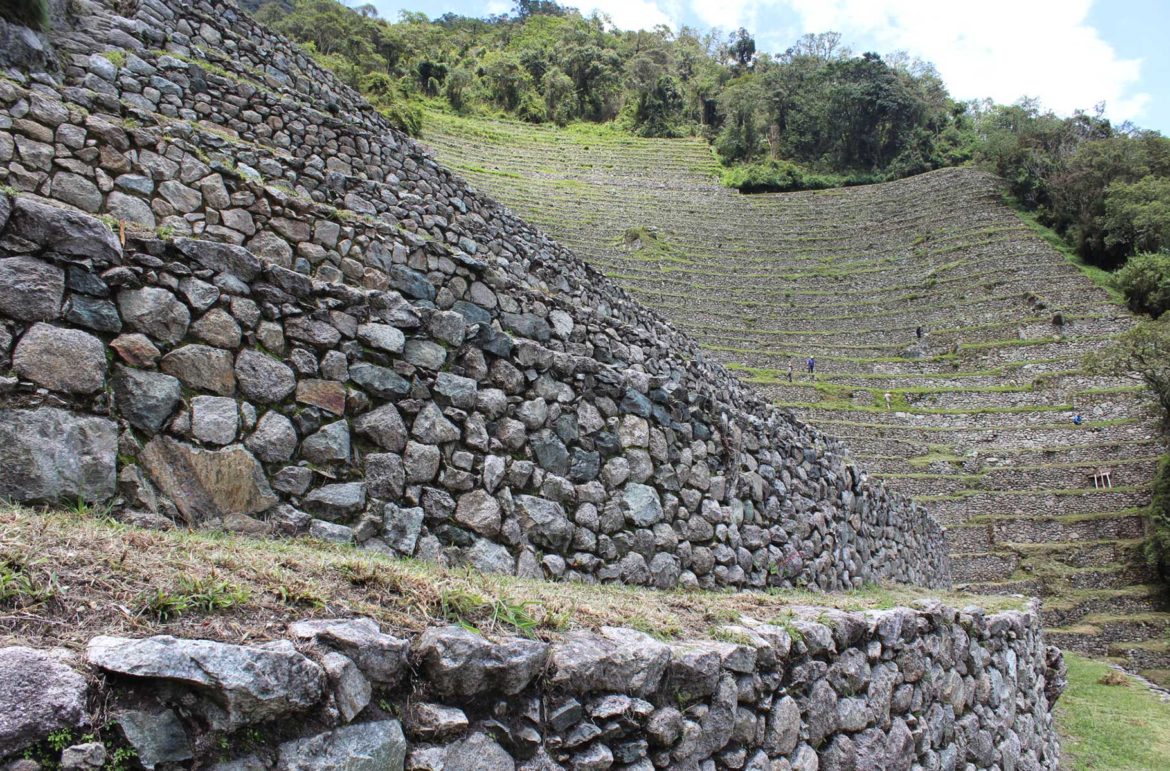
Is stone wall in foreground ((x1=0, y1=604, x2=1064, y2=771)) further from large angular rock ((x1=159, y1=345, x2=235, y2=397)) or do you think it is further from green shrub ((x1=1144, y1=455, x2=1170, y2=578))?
green shrub ((x1=1144, y1=455, x2=1170, y2=578))

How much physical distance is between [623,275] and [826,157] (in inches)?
1058

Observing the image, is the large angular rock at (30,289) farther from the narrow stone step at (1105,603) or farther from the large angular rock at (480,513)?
the narrow stone step at (1105,603)

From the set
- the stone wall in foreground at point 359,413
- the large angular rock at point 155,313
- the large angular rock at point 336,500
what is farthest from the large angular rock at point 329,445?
the large angular rock at point 155,313

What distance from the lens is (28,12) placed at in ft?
18.4

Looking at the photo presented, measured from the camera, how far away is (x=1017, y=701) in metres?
6.59

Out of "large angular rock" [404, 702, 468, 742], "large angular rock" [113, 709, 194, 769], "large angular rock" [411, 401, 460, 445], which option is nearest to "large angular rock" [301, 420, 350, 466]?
"large angular rock" [411, 401, 460, 445]

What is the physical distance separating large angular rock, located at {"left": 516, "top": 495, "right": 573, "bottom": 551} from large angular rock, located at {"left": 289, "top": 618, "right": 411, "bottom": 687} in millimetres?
2369

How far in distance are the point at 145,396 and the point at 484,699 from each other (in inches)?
85.8

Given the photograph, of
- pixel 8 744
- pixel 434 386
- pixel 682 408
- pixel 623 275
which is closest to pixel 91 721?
pixel 8 744

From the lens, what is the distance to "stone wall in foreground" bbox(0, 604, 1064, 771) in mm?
1492

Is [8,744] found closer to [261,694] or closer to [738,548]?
[261,694]

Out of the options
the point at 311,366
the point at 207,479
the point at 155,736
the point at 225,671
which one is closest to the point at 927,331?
the point at 311,366

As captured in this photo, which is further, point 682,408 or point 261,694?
point 682,408

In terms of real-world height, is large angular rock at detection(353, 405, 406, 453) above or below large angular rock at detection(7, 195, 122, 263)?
below
